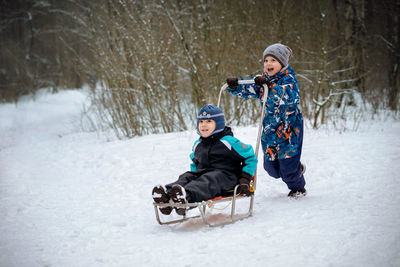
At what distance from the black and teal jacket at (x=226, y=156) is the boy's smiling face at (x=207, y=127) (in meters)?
0.07

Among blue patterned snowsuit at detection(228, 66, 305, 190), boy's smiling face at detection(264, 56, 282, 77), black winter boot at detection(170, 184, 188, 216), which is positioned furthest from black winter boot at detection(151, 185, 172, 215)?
boy's smiling face at detection(264, 56, 282, 77)

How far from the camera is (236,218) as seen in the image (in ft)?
10.4

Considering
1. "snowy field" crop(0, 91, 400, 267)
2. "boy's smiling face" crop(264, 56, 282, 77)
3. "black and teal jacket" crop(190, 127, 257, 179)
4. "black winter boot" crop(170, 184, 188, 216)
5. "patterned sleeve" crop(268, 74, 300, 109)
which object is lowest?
"snowy field" crop(0, 91, 400, 267)

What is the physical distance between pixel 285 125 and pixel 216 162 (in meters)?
0.86

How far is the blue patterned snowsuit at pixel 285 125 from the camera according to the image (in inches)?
136

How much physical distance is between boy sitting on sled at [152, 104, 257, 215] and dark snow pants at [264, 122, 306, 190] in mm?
467

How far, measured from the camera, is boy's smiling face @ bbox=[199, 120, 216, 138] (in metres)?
3.30

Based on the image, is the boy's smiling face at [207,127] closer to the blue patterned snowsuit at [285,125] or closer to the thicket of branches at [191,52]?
the blue patterned snowsuit at [285,125]

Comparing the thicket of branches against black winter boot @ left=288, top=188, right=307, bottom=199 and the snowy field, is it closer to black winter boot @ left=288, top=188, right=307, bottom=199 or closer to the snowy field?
the snowy field

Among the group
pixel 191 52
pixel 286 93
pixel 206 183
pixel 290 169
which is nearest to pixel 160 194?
pixel 206 183

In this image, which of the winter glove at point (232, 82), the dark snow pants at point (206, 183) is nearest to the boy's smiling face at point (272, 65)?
the winter glove at point (232, 82)

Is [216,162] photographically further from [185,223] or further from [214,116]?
[185,223]

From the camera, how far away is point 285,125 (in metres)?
3.50

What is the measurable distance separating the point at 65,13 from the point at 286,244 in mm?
20557
